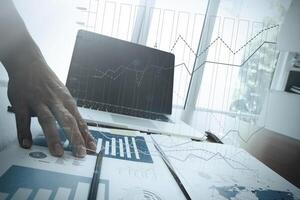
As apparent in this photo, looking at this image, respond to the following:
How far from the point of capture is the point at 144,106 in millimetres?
1146

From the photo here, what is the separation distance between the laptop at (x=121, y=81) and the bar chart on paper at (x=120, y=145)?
269mm

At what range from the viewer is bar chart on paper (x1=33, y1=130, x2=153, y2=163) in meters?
0.57

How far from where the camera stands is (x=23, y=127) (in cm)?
50

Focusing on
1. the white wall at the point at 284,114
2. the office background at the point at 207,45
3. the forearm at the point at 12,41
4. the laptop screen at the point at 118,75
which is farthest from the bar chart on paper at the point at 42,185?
the white wall at the point at 284,114

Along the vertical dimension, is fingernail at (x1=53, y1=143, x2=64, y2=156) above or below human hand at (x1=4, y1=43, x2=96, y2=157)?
below

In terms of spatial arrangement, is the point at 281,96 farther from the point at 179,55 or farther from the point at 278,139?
the point at 179,55

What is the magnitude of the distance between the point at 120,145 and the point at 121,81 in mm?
523

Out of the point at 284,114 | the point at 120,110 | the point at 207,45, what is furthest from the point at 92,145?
the point at 284,114

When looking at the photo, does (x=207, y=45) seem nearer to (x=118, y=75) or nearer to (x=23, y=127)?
(x=118, y=75)

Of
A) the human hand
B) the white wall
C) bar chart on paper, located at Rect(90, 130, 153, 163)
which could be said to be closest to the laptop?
bar chart on paper, located at Rect(90, 130, 153, 163)

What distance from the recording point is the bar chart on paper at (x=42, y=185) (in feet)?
1.17

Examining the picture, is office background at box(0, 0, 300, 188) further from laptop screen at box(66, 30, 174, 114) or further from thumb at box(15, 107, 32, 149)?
thumb at box(15, 107, 32, 149)

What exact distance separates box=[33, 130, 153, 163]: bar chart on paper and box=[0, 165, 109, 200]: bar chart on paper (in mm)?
120
